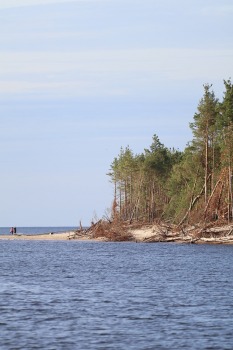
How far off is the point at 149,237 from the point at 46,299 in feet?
212

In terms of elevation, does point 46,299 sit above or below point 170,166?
below

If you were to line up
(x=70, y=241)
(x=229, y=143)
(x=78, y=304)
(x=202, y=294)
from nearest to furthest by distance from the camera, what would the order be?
(x=78, y=304), (x=202, y=294), (x=229, y=143), (x=70, y=241)

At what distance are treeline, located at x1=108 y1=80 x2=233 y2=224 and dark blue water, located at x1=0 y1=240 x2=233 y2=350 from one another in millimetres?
28832

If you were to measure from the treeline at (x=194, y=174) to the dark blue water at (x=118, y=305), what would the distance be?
28.8 meters

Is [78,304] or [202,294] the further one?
[202,294]

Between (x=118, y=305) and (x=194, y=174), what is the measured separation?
8749cm

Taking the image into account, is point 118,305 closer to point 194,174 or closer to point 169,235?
point 169,235

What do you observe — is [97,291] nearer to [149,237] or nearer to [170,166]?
[149,237]

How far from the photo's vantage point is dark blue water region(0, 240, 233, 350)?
32688 mm

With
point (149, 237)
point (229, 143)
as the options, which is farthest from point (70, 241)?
point (229, 143)

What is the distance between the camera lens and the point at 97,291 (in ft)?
168

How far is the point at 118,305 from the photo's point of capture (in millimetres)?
43062

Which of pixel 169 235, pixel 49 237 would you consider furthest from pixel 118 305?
pixel 49 237

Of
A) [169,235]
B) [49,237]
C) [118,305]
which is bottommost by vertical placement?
[118,305]
